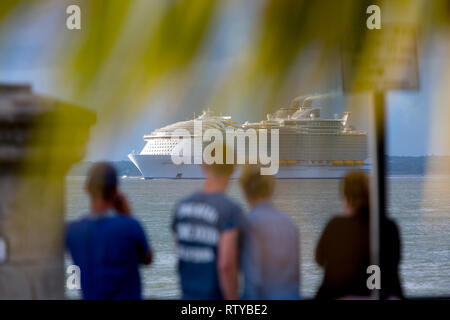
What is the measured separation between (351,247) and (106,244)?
3.04 ft

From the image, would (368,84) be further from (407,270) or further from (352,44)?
(407,270)

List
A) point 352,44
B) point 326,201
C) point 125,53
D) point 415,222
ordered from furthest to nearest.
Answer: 1. point 326,201
2. point 415,222
3. point 125,53
4. point 352,44

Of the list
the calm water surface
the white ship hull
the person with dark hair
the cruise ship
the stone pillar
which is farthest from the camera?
the white ship hull

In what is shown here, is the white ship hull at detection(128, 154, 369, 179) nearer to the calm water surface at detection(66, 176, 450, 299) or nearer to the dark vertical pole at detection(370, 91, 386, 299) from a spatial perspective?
the calm water surface at detection(66, 176, 450, 299)

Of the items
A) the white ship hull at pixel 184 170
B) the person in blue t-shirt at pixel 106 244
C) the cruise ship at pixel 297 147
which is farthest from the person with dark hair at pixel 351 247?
the white ship hull at pixel 184 170

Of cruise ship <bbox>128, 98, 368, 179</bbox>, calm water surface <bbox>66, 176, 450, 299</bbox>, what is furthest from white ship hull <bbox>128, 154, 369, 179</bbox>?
calm water surface <bbox>66, 176, 450, 299</bbox>

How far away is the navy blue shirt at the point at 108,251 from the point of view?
2.31 m

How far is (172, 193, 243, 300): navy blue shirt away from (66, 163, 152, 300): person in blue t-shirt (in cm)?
14

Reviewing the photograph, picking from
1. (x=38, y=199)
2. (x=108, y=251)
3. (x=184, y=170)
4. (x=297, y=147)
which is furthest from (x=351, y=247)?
(x=184, y=170)

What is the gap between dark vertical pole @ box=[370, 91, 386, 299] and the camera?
2.33 meters

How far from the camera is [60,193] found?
2.26m

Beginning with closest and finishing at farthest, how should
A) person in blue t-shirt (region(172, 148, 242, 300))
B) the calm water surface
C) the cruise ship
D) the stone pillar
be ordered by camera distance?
the stone pillar < person in blue t-shirt (region(172, 148, 242, 300)) < the calm water surface < the cruise ship
